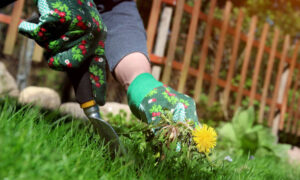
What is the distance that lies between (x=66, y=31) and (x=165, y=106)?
0.49 m

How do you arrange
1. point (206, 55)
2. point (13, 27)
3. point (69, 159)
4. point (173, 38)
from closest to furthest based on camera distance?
point (69, 159) → point (13, 27) → point (173, 38) → point (206, 55)

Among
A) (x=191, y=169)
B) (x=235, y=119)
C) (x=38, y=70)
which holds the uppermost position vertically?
(x=191, y=169)

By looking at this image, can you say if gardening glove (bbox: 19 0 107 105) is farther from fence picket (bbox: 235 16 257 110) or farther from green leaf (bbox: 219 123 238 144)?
fence picket (bbox: 235 16 257 110)

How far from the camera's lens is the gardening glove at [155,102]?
1417 millimetres

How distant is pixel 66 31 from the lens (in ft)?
Result: 3.92

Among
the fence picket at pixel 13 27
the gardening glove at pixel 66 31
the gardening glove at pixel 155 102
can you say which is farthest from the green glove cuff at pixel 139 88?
the fence picket at pixel 13 27

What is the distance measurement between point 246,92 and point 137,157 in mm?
4515

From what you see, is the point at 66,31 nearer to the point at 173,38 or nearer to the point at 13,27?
the point at 13,27

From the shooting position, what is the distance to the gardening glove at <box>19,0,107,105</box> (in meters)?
1.16

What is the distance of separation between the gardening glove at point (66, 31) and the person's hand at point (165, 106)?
1.03ft

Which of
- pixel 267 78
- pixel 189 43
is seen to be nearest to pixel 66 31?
pixel 189 43

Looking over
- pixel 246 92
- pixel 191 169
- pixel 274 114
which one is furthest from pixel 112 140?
pixel 274 114

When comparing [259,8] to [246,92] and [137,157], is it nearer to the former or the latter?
[246,92]

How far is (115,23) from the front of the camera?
1.68m
